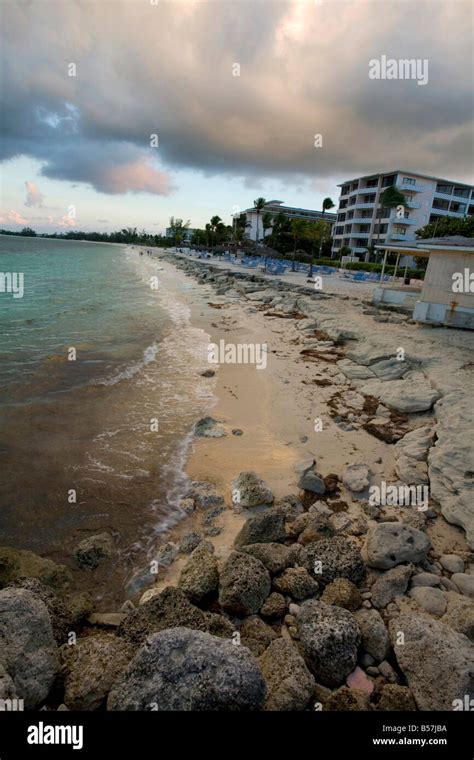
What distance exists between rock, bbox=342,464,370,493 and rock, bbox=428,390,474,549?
1.02m

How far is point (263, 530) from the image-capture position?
513 cm

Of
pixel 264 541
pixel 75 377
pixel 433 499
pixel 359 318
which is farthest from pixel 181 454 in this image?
pixel 359 318

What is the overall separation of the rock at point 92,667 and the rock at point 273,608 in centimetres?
141

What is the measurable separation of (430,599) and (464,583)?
57cm

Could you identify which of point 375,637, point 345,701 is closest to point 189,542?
point 375,637

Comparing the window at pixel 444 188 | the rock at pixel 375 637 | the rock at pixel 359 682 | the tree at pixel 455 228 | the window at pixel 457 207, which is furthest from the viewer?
the window at pixel 457 207

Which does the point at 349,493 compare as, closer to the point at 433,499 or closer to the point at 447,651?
the point at 433,499

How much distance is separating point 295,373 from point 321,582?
8.44 metres

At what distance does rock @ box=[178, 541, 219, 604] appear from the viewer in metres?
4.30

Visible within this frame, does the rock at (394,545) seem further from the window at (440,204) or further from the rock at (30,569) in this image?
the window at (440,204)

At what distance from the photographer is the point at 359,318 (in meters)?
17.7

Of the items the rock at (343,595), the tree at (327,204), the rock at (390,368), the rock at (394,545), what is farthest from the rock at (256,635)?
the tree at (327,204)

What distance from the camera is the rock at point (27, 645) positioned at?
314 centimetres

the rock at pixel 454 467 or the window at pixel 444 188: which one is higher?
the window at pixel 444 188
